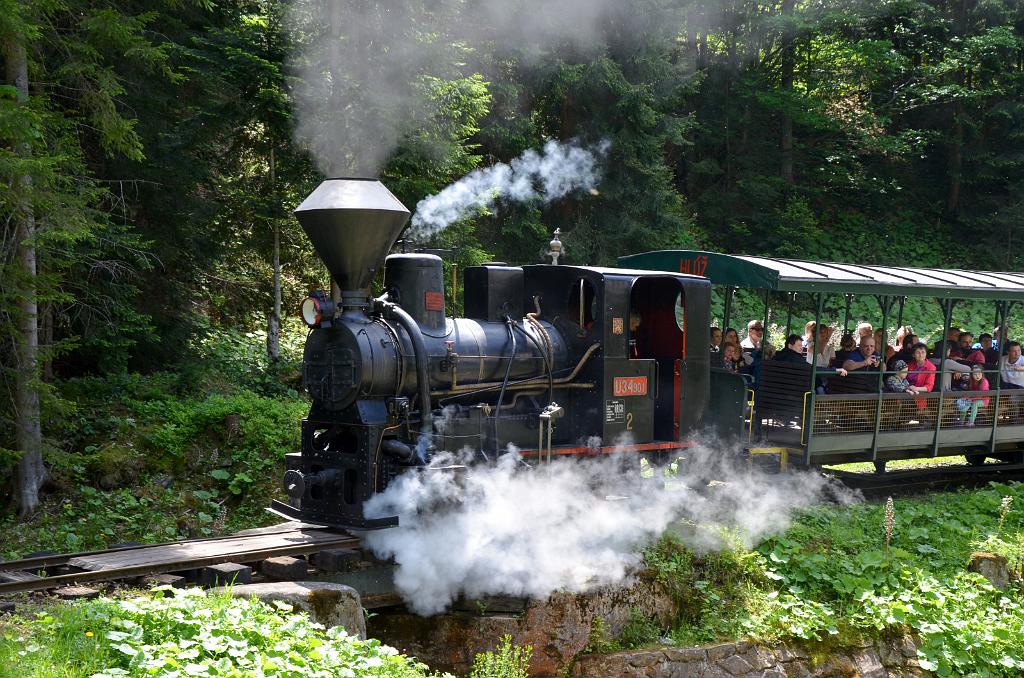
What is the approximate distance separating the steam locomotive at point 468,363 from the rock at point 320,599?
96 centimetres

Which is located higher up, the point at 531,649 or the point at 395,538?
the point at 395,538

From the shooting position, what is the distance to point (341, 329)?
754 cm

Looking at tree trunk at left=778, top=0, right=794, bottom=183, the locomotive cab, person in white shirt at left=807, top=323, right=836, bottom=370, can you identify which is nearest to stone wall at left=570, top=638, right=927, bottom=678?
the locomotive cab

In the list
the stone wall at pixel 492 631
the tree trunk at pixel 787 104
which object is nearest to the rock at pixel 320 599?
the stone wall at pixel 492 631

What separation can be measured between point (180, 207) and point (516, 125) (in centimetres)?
572

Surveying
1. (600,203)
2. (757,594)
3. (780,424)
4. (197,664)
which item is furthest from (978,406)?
(197,664)

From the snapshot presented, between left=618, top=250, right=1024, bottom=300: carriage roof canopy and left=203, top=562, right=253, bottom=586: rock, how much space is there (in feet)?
19.2

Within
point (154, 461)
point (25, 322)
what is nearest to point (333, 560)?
point (25, 322)

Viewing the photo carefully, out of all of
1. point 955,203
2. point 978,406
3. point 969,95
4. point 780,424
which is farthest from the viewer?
point 955,203

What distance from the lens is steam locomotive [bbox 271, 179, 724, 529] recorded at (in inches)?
294

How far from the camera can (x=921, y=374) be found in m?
11.5

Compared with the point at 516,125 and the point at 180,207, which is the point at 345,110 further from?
the point at 516,125

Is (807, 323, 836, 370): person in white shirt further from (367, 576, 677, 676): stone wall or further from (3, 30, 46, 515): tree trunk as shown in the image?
(3, 30, 46, 515): tree trunk

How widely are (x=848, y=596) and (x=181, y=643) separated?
5.85 meters
